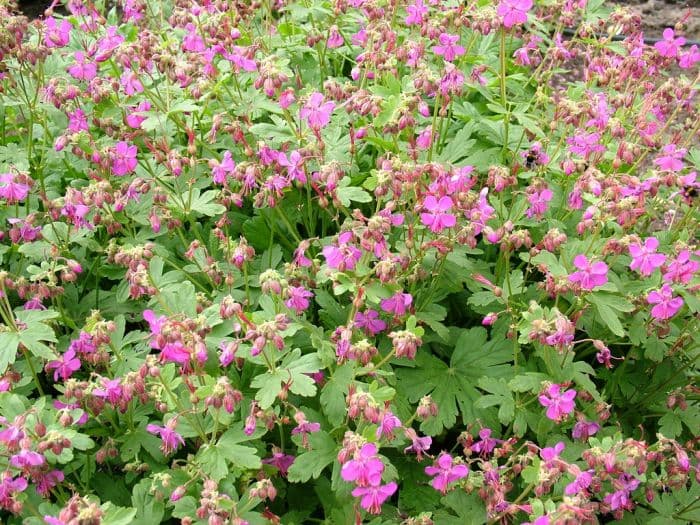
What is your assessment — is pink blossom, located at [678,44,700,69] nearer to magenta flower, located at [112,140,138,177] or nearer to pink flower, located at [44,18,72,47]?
magenta flower, located at [112,140,138,177]

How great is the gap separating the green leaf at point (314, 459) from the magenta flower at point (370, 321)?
48 centimetres

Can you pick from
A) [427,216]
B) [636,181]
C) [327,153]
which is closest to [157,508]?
[427,216]

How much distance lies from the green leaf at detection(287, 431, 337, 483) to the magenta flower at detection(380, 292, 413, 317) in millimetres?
522

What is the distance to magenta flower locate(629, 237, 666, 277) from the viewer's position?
8.78ft

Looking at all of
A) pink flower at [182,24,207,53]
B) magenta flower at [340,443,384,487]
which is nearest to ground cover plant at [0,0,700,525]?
magenta flower at [340,443,384,487]

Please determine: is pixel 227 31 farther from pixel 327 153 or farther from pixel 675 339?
pixel 675 339

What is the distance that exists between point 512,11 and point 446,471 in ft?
5.95

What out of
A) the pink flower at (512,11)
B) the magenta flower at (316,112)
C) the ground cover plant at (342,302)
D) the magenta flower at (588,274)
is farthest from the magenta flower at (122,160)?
the magenta flower at (588,274)

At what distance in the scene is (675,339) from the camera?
321cm

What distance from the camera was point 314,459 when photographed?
8.44 feet

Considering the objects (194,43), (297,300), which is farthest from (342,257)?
(194,43)

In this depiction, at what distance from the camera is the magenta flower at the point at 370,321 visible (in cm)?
290

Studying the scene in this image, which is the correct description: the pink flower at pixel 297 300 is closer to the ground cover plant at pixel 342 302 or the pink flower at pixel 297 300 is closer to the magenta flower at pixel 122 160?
the ground cover plant at pixel 342 302

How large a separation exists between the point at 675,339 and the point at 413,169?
1440 mm
